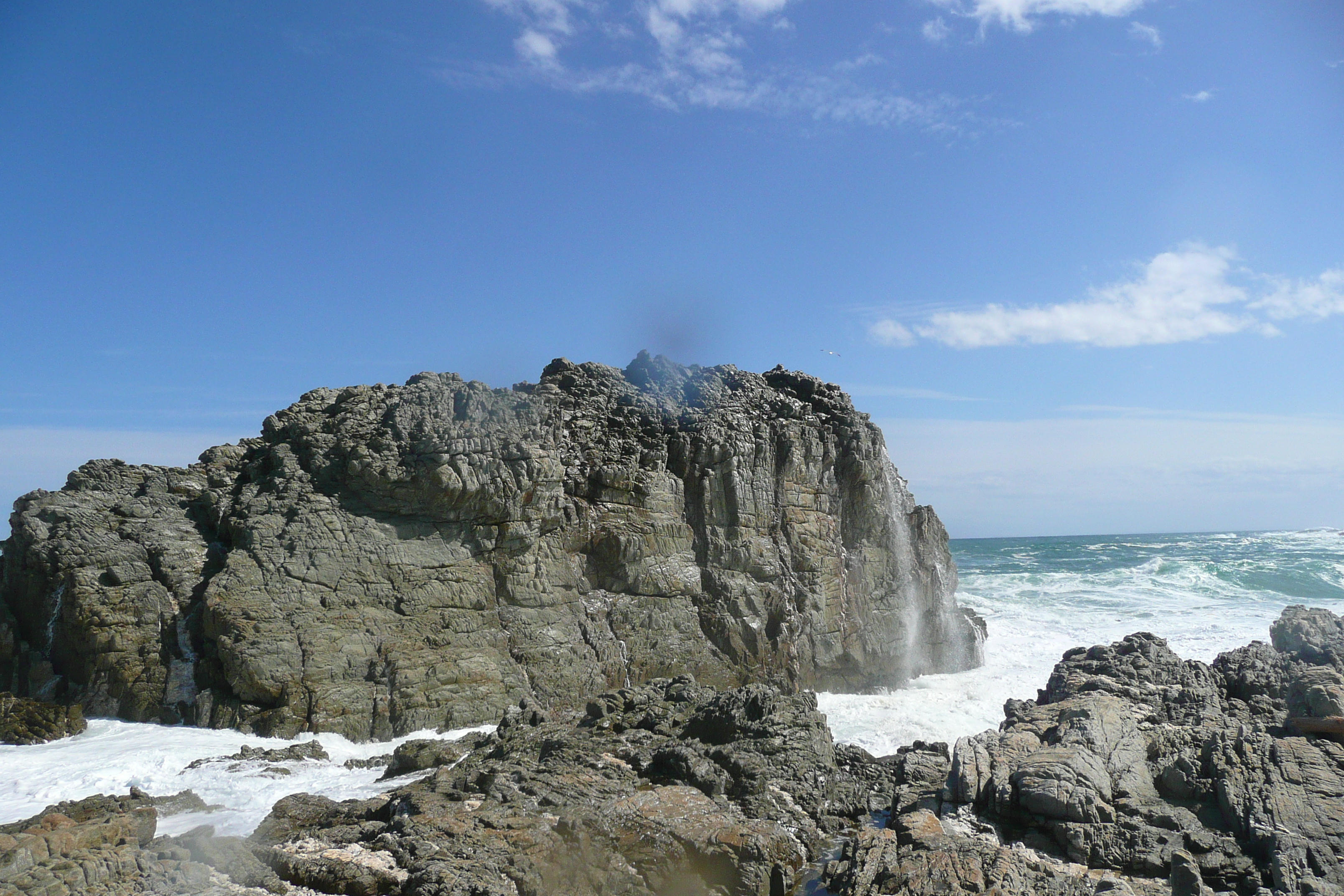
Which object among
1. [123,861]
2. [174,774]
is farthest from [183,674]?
[123,861]

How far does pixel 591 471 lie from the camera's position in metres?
20.8

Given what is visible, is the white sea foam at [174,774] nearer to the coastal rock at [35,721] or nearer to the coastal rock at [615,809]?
the coastal rock at [35,721]

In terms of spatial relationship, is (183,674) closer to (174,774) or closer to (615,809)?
(174,774)

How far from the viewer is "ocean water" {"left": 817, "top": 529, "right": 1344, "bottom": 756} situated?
2084cm

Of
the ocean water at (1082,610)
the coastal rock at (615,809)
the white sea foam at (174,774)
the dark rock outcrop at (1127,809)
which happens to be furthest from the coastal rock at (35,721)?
the ocean water at (1082,610)

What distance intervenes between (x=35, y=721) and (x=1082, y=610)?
40.0 metres

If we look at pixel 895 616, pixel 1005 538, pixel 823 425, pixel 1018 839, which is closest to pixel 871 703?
pixel 895 616

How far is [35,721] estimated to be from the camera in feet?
48.1

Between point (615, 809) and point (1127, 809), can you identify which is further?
point (615, 809)

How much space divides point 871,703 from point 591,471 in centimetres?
964

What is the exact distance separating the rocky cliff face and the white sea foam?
0.71 meters

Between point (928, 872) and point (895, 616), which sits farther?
point (895, 616)

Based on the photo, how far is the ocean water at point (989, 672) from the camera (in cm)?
1269

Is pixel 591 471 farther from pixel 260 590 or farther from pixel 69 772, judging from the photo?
pixel 69 772
